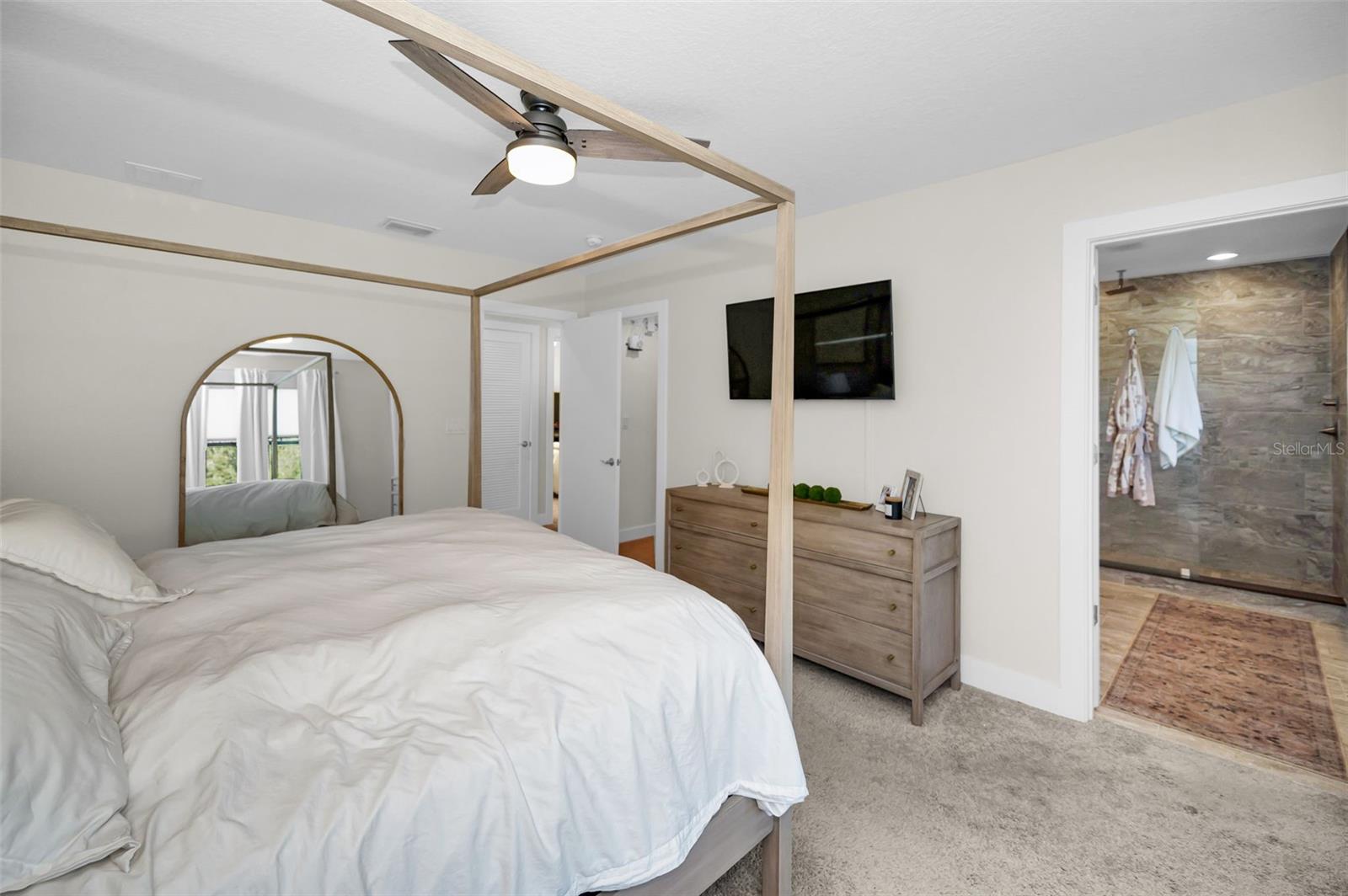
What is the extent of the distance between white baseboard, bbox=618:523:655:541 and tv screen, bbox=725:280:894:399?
8.31ft

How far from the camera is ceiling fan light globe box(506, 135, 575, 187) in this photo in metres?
1.80

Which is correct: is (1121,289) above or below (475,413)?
above

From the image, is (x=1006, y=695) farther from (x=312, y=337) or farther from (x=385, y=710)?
(x=312, y=337)

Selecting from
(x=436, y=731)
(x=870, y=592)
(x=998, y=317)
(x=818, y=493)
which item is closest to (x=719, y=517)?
(x=818, y=493)

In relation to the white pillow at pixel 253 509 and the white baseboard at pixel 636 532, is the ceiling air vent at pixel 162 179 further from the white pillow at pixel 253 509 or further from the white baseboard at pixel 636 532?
the white baseboard at pixel 636 532

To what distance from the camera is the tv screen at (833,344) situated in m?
3.16

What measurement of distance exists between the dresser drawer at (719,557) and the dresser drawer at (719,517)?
69 millimetres

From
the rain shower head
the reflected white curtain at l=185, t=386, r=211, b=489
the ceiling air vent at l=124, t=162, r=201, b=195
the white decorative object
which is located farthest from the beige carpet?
the ceiling air vent at l=124, t=162, r=201, b=195

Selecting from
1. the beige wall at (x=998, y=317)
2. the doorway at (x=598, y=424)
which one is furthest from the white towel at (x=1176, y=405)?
the doorway at (x=598, y=424)

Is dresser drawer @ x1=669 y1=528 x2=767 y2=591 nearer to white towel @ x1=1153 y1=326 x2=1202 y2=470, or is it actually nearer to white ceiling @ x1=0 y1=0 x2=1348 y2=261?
white ceiling @ x1=0 y1=0 x2=1348 y2=261

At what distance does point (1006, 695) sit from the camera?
2.82 metres

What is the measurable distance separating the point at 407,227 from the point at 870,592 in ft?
11.2

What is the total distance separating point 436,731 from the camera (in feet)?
3.64

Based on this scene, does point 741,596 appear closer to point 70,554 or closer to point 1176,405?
point 70,554
